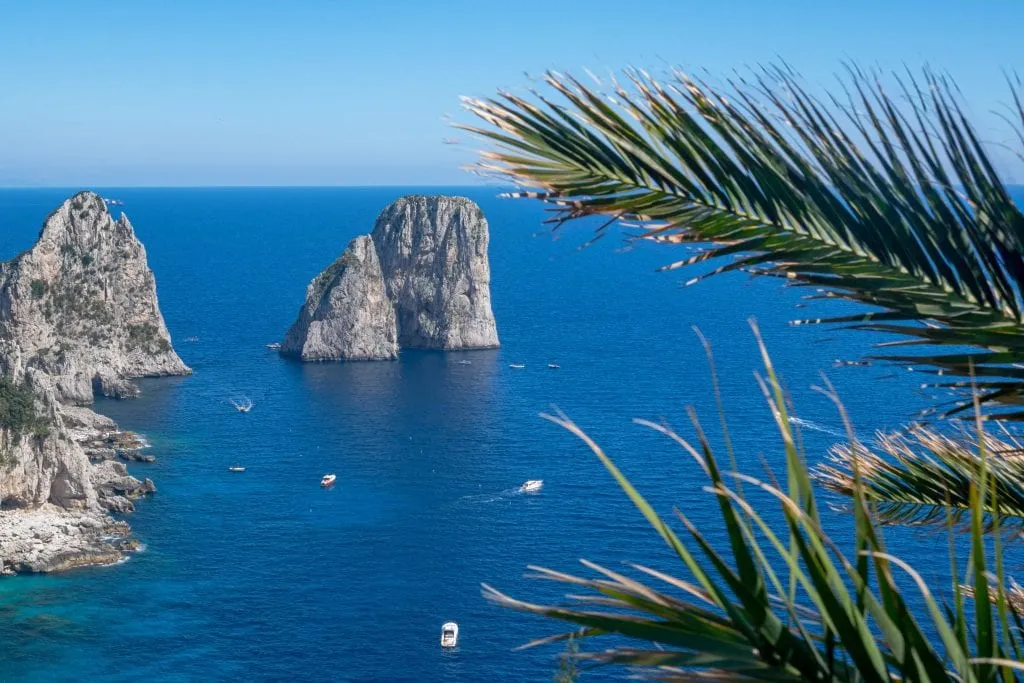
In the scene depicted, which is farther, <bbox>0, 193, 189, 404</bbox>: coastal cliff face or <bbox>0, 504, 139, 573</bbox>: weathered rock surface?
<bbox>0, 193, 189, 404</bbox>: coastal cliff face

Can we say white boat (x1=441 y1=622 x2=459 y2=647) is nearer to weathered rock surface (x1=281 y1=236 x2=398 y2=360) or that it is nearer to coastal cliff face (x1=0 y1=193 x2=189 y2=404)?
coastal cliff face (x1=0 y1=193 x2=189 y2=404)

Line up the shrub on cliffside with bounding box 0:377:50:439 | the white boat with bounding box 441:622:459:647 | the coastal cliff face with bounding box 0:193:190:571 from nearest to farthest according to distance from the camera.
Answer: the white boat with bounding box 441:622:459:647
the shrub on cliffside with bounding box 0:377:50:439
the coastal cliff face with bounding box 0:193:190:571

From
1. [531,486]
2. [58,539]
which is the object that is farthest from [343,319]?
[58,539]

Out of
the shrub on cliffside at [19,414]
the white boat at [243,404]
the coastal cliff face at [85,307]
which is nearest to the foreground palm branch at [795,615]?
the shrub on cliffside at [19,414]

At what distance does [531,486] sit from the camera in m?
73.5

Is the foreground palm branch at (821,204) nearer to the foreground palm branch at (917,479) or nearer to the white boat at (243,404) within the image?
A: the foreground palm branch at (917,479)

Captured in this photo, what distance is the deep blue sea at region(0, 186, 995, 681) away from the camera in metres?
50.5

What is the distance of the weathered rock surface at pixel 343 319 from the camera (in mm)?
122225

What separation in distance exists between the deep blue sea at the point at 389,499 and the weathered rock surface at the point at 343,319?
2234mm

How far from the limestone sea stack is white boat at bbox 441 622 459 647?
238 feet

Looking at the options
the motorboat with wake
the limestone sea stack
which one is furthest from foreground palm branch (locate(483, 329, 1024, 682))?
the limestone sea stack

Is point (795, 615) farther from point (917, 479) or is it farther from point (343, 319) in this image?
point (343, 319)

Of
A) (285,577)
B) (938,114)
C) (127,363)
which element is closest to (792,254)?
(938,114)

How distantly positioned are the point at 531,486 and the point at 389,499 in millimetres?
8421
